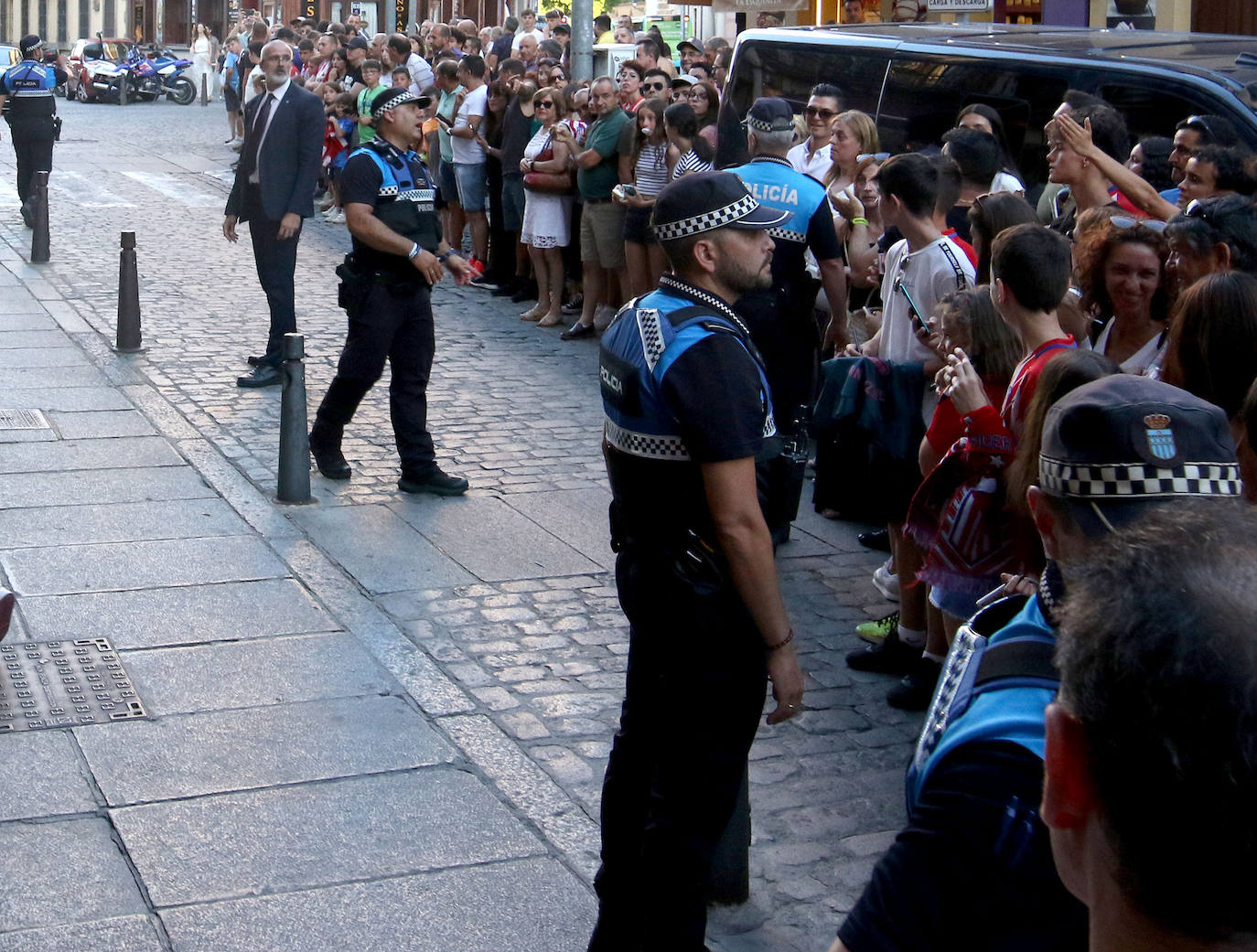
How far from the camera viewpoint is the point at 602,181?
38.6ft

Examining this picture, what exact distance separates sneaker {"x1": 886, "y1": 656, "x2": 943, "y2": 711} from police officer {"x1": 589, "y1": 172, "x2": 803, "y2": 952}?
185 cm

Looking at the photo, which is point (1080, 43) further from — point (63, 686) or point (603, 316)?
point (63, 686)

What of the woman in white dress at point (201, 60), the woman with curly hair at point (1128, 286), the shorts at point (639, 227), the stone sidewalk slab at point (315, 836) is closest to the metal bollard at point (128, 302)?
the shorts at point (639, 227)

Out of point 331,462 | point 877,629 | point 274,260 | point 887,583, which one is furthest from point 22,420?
point 877,629

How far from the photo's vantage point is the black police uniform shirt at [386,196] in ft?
24.6

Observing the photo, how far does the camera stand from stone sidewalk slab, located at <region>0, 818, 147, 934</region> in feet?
12.4

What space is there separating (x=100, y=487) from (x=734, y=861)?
490 cm

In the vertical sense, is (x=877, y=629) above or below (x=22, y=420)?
below

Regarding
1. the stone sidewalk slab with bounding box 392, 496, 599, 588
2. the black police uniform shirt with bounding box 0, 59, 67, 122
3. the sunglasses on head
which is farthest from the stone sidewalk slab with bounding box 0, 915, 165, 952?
the black police uniform shirt with bounding box 0, 59, 67, 122

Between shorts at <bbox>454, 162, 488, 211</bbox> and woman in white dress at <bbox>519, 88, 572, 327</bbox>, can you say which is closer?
woman in white dress at <bbox>519, 88, 572, 327</bbox>

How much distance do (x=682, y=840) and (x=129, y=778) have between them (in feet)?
6.31

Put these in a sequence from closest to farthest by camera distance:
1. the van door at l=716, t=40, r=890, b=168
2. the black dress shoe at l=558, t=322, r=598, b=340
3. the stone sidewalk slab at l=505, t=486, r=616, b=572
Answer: the stone sidewalk slab at l=505, t=486, r=616, b=572 → the van door at l=716, t=40, r=890, b=168 → the black dress shoe at l=558, t=322, r=598, b=340

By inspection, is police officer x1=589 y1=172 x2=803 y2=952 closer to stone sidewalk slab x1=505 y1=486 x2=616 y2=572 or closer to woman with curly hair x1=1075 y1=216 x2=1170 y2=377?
woman with curly hair x1=1075 y1=216 x2=1170 y2=377

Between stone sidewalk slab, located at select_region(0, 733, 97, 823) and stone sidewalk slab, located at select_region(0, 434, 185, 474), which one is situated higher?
stone sidewalk slab, located at select_region(0, 434, 185, 474)
